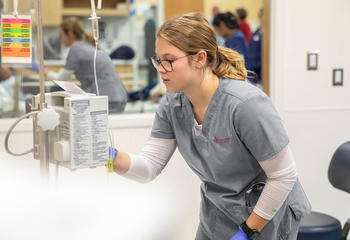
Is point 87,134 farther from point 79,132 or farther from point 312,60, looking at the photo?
point 312,60

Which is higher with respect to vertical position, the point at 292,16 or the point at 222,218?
the point at 292,16

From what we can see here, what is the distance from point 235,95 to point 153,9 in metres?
3.84

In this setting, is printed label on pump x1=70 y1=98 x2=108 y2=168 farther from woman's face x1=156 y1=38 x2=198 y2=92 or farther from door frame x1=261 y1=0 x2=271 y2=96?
door frame x1=261 y1=0 x2=271 y2=96

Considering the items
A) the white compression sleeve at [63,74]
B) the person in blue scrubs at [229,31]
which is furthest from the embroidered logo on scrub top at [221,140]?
the person in blue scrubs at [229,31]

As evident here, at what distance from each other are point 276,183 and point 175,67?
16.2 inches

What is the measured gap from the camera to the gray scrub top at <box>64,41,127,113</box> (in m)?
2.10

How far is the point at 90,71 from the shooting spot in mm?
2154

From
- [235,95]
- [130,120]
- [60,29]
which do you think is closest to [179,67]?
[235,95]

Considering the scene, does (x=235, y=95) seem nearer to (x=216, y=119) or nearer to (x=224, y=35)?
(x=216, y=119)

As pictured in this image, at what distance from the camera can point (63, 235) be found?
1.12m

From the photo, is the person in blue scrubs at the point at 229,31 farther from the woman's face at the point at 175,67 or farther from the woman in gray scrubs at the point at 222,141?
the woman's face at the point at 175,67

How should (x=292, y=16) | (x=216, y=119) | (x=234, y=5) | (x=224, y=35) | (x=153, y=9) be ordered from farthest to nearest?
(x=234, y=5)
(x=153, y=9)
(x=224, y=35)
(x=292, y=16)
(x=216, y=119)


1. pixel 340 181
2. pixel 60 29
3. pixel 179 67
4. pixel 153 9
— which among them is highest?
pixel 153 9

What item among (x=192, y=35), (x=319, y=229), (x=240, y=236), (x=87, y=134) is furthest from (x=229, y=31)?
(x=87, y=134)
